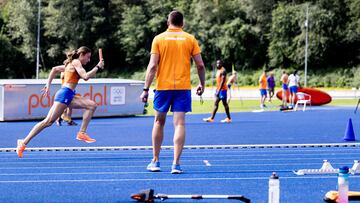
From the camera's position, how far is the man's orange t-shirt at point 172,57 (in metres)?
8.90

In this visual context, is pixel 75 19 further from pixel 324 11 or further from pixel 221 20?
pixel 324 11

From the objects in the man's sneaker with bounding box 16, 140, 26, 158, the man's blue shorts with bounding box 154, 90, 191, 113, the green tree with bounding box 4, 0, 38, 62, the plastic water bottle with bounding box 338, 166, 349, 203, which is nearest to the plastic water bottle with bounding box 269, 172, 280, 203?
the plastic water bottle with bounding box 338, 166, 349, 203

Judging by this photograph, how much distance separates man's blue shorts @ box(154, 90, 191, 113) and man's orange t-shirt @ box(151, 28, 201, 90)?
0.18ft

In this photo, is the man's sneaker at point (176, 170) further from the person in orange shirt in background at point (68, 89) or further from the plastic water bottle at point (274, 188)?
the plastic water bottle at point (274, 188)

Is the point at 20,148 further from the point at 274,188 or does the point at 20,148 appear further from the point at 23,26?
the point at 23,26

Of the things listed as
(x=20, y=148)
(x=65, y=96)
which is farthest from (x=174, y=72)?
(x=20, y=148)

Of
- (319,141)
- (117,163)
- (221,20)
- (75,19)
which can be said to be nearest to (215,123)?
(319,141)

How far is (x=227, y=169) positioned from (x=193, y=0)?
218ft

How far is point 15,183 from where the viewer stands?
327 inches

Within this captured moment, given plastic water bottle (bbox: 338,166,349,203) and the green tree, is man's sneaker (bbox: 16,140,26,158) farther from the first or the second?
the green tree

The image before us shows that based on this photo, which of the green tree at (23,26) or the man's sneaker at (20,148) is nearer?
the man's sneaker at (20,148)

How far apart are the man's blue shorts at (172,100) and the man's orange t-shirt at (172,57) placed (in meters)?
0.05

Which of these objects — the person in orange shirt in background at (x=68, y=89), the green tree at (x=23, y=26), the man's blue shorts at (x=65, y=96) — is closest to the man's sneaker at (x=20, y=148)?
the person in orange shirt in background at (x=68, y=89)

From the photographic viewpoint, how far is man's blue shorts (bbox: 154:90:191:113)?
891cm
